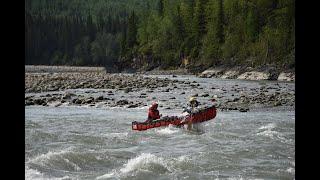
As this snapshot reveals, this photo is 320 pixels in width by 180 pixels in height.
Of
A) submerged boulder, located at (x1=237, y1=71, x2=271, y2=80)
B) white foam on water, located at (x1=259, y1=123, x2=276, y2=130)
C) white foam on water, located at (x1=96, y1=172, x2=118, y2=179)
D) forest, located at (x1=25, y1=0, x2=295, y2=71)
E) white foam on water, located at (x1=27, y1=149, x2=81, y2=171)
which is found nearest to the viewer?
white foam on water, located at (x1=96, y1=172, x2=118, y2=179)

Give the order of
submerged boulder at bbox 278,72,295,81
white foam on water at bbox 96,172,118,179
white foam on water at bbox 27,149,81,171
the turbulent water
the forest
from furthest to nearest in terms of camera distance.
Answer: the forest, submerged boulder at bbox 278,72,295,81, white foam on water at bbox 27,149,81,171, the turbulent water, white foam on water at bbox 96,172,118,179

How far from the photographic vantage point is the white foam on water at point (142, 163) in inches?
444

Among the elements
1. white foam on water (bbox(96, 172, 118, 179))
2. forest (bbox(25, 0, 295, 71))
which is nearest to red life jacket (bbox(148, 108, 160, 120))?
white foam on water (bbox(96, 172, 118, 179))

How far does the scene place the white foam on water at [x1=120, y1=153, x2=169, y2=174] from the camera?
444 inches

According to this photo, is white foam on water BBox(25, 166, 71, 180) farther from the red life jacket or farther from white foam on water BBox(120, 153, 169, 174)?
the red life jacket

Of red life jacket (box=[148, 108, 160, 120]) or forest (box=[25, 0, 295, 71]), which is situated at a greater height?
forest (box=[25, 0, 295, 71])

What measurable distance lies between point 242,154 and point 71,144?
19.8 ft

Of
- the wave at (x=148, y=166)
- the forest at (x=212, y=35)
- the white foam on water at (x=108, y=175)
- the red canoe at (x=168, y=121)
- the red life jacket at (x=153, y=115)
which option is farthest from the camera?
the forest at (x=212, y=35)

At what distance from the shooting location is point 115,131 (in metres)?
19.2

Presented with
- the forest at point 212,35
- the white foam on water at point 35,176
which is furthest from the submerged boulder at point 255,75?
the white foam on water at point 35,176

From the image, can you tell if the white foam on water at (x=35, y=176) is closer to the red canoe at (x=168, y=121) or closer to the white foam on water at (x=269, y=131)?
the red canoe at (x=168, y=121)

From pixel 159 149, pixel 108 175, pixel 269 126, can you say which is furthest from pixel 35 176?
pixel 269 126

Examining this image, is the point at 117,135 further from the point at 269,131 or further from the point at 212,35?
the point at 212,35
